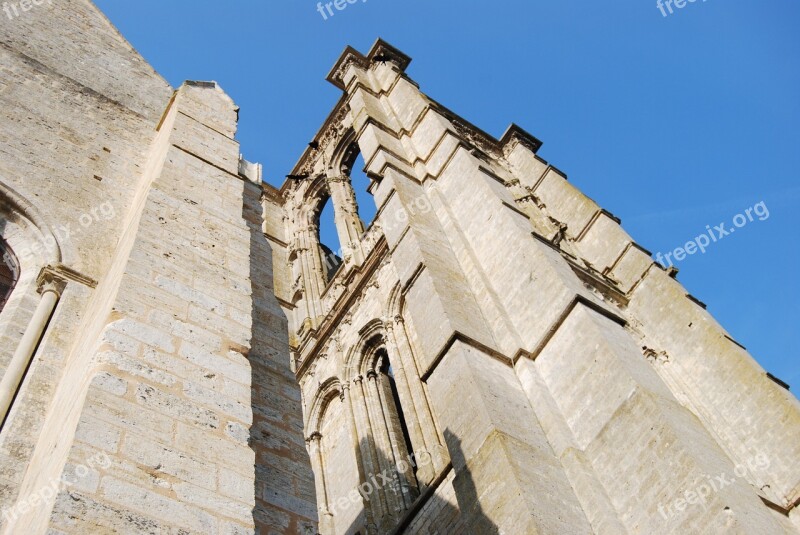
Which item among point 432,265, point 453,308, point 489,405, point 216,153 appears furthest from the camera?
point 432,265

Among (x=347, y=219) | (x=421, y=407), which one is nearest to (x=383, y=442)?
(x=421, y=407)

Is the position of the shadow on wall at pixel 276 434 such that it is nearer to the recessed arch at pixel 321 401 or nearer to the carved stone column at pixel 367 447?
the carved stone column at pixel 367 447

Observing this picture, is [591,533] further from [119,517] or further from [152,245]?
[119,517]

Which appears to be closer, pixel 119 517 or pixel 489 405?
pixel 119 517

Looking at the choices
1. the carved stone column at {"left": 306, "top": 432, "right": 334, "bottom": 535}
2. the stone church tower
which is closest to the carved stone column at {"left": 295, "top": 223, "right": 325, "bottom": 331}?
the stone church tower

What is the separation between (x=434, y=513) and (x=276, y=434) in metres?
5.32

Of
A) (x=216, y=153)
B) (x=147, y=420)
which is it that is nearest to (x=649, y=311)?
(x=216, y=153)

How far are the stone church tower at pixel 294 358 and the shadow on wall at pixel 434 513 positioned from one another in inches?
1.2

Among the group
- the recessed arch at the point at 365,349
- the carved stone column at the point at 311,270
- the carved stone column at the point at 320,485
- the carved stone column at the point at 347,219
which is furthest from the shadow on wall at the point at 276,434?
the carved stone column at the point at 311,270

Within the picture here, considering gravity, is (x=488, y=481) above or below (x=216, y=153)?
below

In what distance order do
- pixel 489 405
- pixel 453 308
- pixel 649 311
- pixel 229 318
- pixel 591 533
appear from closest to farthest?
1. pixel 229 318
2. pixel 591 533
3. pixel 489 405
4. pixel 453 308
5. pixel 649 311

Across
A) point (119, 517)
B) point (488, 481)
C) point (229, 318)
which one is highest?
point (229, 318)

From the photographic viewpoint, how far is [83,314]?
4.06m

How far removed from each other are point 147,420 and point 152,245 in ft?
3.89
